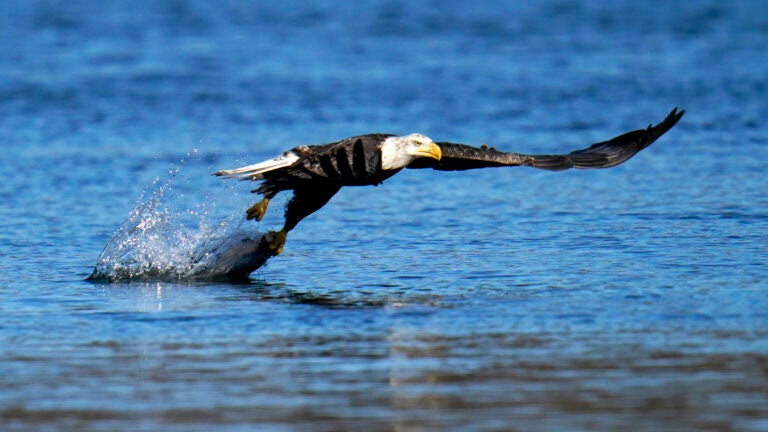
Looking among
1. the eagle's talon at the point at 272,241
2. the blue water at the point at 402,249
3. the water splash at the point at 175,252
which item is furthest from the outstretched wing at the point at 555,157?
the water splash at the point at 175,252

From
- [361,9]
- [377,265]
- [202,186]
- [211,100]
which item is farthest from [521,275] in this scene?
[361,9]

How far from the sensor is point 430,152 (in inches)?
323

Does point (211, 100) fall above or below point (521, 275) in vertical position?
above

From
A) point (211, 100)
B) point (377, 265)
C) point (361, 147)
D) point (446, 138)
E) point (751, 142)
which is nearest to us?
point (361, 147)

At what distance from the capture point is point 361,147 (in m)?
7.58

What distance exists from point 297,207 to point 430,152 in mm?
1056

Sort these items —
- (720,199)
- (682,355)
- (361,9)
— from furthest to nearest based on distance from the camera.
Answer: (361,9) < (720,199) < (682,355)

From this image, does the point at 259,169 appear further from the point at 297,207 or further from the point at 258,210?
the point at 258,210

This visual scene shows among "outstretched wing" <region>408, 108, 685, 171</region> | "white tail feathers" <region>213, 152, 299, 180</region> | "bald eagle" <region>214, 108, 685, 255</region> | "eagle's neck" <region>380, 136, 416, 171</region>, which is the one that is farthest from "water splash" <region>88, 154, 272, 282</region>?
"outstretched wing" <region>408, 108, 685, 171</region>

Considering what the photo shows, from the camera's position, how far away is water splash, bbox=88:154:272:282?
8.42 m

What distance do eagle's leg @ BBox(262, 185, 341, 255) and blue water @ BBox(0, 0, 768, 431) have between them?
19cm

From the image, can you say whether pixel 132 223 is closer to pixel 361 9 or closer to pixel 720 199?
pixel 720 199

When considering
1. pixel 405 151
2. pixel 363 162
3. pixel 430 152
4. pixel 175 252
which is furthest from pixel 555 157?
pixel 175 252

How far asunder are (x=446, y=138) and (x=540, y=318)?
821 centimetres
